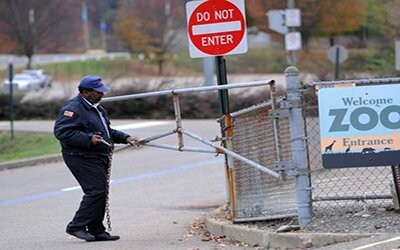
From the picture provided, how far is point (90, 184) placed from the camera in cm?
966

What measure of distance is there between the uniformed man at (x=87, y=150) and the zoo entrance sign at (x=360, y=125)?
7.18 feet

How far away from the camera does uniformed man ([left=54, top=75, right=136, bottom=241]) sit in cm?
959

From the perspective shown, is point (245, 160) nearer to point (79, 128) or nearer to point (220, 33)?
point (220, 33)

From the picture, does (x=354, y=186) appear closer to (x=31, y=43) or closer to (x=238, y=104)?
(x=238, y=104)

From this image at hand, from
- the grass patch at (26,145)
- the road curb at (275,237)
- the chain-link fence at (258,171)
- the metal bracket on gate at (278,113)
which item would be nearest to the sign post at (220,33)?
the chain-link fence at (258,171)

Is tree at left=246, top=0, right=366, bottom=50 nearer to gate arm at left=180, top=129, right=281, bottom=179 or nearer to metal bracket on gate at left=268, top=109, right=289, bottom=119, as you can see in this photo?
gate arm at left=180, top=129, right=281, bottom=179

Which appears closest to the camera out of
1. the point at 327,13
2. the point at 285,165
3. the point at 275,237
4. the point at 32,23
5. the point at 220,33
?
the point at 275,237

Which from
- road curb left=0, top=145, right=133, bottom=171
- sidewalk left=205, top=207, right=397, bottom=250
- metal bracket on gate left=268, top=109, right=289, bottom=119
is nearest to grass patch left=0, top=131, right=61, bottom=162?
road curb left=0, top=145, right=133, bottom=171

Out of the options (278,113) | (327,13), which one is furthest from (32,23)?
(278,113)

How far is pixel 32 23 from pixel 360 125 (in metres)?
58.2

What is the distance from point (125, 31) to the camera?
66.9m

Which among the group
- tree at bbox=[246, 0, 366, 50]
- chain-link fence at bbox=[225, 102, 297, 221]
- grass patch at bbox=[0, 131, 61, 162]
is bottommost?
grass patch at bbox=[0, 131, 61, 162]

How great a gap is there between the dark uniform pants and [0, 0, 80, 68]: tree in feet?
174

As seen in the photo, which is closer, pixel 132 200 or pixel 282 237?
pixel 282 237
